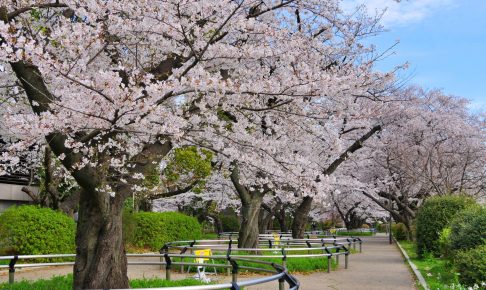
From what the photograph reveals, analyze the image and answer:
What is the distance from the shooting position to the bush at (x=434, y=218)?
15414mm

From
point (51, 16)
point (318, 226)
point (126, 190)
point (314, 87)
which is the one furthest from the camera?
point (318, 226)

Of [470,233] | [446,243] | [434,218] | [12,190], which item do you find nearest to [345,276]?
[446,243]

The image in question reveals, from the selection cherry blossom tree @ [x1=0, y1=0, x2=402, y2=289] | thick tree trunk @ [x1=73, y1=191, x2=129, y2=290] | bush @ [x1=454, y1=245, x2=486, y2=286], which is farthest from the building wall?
bush @ [x1=454, y1=245, x2=486, y2=286]

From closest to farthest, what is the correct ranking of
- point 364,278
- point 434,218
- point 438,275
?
point 438,275, point 364,278, point 434,218

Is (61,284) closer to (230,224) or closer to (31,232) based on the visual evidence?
(31,232)

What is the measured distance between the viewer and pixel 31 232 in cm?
1399

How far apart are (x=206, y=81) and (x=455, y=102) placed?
2476cm

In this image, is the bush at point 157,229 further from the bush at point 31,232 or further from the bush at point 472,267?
the bush at point 472,267

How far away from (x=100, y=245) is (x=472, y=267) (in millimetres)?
5778

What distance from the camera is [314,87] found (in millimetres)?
6633

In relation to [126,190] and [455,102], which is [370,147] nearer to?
[455,102]

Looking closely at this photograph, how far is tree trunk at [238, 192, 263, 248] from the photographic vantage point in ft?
48.3

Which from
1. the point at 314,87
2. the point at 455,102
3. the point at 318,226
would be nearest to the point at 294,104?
the point at 314,87

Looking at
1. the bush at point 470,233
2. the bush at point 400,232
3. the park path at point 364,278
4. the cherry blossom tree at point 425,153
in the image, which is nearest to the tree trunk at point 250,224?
the park path at point 364,278
